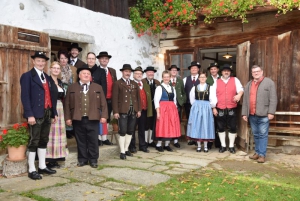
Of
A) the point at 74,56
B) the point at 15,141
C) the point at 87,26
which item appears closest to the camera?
the point at 15,141

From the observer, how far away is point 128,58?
25.6 feet

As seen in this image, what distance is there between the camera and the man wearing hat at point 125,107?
5715 mm

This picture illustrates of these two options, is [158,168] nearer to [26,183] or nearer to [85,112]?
[85,112]

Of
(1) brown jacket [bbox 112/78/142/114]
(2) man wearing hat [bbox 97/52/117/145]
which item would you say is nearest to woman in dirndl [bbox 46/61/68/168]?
(1) brown jacket [bbox 112/78/142/114]

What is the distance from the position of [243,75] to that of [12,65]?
4433mm

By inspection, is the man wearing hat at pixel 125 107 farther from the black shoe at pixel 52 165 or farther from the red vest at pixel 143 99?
the black shoe at pixel 52 165

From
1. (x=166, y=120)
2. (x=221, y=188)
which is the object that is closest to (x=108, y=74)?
(x=166, y=120)

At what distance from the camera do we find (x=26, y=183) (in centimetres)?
409

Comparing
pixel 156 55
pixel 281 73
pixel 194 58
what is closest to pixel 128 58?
pixel 156 55

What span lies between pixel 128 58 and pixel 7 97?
3581 mm

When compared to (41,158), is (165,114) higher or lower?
higher

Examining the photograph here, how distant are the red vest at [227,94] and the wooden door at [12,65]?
3.66 meters

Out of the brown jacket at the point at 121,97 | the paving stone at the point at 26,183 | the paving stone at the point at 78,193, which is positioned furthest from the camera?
the brown jacket at the point at 121,97

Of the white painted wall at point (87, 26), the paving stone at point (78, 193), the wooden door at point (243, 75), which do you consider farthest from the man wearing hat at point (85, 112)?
the wooden door at point (243, 75)
